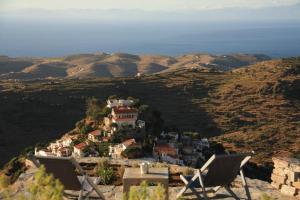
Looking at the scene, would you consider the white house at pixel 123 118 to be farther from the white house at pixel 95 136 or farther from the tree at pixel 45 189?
the tree at pixel 45 189

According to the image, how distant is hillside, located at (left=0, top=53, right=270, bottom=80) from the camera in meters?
124

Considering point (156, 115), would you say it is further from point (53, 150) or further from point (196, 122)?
point (196, 122)

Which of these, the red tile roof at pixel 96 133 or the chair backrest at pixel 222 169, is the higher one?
the chair backrest at pixel 222 169

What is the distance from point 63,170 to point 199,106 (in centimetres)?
4512

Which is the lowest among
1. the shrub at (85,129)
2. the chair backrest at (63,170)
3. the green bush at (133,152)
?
the shrub at (85,129)

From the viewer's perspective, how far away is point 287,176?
30.5 ft

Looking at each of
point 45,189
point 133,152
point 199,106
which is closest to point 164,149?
point 133,152

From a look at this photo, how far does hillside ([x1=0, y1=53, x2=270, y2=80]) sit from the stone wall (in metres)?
107

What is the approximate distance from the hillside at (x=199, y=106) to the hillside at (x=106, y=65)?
56.1 metres

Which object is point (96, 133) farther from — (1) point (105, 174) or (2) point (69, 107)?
(2) point (69, 107)

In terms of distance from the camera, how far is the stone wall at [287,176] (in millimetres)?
9078

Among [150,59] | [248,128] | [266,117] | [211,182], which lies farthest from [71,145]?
[150,59]

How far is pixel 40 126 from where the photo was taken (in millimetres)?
45500

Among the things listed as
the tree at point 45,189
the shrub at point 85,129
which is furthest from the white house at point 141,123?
the tree at point 45,189
